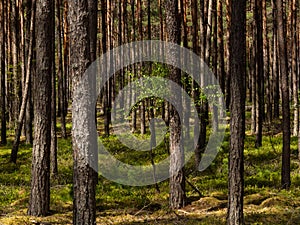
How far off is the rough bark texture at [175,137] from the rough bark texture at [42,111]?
3080mm

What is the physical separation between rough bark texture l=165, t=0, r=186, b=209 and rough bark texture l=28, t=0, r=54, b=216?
3.08 m

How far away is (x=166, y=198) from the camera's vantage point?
476 inches

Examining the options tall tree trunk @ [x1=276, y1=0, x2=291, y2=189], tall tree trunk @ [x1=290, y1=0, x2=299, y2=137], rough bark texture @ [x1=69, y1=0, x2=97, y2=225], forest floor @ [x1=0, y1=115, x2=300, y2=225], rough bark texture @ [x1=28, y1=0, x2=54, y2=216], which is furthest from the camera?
tall tree trunk @ [x1=290, y1=0, x2=299, y2=137]

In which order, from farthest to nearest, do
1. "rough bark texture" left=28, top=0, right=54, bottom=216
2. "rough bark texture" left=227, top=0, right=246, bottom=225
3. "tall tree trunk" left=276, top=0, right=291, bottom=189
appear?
"tall tree trunk" left=276, top=0, right=291, bottom=189
"rough bark texture" left=28, top=0, right=54, bottom=216
"rough bark texture" left=227, top=0, right=246, bottom=225

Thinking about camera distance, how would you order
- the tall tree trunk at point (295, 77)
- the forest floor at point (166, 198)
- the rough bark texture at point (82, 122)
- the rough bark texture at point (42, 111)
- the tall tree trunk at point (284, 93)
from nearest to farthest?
the rough bark texture at point (82, 122) < the forest floor at point (166, 198) < the rough bark texture at point (42, 111) < the tall tree trunk at point (284, 93) < the tall tree trunk at point (295, 77)

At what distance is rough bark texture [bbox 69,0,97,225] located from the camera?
7.32 metres

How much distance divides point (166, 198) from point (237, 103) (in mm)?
4987

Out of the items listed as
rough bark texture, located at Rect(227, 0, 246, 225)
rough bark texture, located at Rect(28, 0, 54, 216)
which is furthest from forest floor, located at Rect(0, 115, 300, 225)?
rough bark texture, located at Rect(227, 0, 246, 225)

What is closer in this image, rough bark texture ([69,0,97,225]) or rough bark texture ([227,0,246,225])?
rough bark texture ([69,0,97,225])

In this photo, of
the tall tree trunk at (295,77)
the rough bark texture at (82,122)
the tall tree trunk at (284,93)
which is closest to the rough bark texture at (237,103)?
the rough bark texture at (82,122)

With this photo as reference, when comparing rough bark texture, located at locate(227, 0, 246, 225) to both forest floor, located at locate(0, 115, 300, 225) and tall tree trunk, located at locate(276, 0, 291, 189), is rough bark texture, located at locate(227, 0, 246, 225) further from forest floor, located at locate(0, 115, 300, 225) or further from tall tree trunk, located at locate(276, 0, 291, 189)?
tall tree trunk, located at locate(276, 0, 291, 189)

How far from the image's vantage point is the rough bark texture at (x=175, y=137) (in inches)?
418

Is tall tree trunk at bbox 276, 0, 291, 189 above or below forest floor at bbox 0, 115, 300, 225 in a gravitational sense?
above

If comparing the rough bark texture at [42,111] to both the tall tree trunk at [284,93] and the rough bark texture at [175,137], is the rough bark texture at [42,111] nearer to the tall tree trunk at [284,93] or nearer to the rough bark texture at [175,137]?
the rough bark texture at [175,137]
